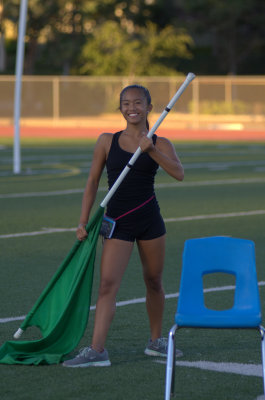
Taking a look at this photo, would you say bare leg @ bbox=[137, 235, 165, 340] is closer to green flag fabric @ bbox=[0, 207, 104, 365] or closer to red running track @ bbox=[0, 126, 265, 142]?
green flag fabric @ bbox=[0, 207, 104, 365]

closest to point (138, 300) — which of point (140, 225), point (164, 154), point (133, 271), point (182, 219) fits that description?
point (133, 271)

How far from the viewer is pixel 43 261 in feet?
32.8

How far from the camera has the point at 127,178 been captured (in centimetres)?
610

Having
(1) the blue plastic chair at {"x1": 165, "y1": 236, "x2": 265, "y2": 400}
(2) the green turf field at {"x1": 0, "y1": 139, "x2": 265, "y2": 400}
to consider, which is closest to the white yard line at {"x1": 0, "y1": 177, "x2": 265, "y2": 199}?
(2) the green turf field at {"x1": 0, "y1": 139, "x2": 265, "y2": 400}

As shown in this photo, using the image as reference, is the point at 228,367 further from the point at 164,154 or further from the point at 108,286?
the point at 164,154

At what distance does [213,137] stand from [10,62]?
26.5 meters

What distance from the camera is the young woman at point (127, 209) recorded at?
603cm

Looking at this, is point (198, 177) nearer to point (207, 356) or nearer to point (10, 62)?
point (207, 356)

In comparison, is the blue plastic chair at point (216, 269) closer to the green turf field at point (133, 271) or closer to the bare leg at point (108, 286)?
the green turf field at point (133, 271)

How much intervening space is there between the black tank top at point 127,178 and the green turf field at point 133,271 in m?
1.02

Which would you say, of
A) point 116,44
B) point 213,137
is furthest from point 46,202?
point 116,44

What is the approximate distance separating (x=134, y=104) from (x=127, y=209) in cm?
68

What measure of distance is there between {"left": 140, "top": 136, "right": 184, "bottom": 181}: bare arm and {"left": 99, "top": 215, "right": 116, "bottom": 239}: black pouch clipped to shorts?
50 centimetres

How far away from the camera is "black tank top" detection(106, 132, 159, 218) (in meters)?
6.08
